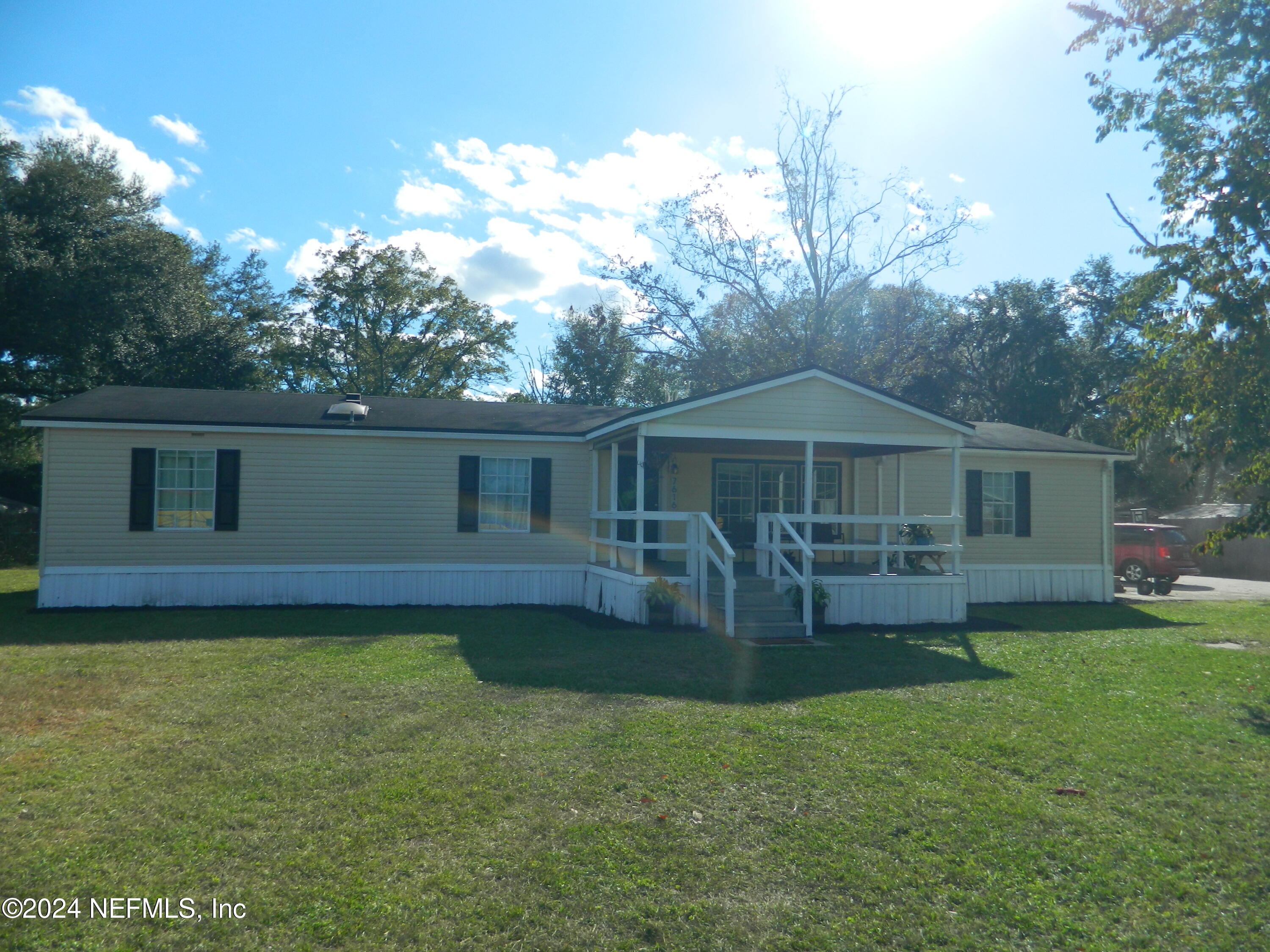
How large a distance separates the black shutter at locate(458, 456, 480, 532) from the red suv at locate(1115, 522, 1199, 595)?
52.7 feet

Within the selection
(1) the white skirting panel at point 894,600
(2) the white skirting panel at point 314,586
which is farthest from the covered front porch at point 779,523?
(2) the white skirting panel at point 314,586

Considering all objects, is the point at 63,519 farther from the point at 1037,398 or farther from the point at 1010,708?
the point at 1037,398

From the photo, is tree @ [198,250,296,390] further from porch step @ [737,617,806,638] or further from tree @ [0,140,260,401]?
porch step @ [737,617,806,638]

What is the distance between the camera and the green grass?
3.66 meters

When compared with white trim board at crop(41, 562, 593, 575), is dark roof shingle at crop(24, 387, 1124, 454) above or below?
above

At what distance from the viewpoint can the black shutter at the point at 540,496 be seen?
14.9 metres

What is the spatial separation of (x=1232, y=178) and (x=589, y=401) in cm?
2788

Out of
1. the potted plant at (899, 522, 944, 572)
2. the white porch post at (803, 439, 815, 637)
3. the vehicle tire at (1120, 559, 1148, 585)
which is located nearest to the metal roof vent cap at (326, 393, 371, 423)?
the white porch post at (803, 439, 815, 637)

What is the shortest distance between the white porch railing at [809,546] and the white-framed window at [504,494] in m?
4.06

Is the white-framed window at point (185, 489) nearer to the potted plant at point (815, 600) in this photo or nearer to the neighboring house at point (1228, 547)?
the potted plant at point (815, 600)

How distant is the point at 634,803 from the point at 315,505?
34.7 feet

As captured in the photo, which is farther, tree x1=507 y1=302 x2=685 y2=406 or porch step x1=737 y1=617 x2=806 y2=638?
tree x1=507 y1=302 x2=685 y2=406

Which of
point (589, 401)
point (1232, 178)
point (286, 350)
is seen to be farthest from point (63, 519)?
point (589, 401)

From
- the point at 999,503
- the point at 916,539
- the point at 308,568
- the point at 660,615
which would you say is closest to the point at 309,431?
the point at 308,568
